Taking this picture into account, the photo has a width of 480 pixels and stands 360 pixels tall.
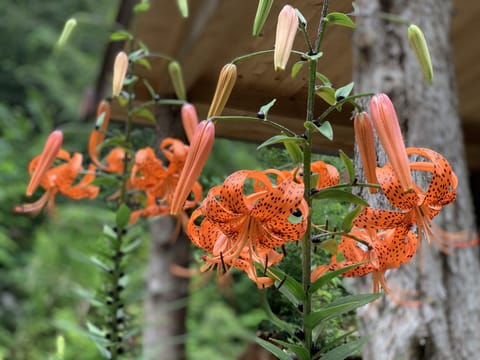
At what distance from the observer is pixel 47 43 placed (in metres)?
5.48

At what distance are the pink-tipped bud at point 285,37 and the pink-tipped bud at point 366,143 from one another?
0.08m

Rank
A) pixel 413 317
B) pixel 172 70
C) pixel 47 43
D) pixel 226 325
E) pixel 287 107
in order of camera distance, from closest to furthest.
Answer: pixel 287 107
pixel 172 70
pixel 413 317
pixel 226 325
pixel 47 43

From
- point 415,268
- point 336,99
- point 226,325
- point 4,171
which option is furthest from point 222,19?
point 226,325

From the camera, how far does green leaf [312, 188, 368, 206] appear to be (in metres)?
0.47

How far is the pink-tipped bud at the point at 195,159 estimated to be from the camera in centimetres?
50

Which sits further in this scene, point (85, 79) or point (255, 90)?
point (85, 79)

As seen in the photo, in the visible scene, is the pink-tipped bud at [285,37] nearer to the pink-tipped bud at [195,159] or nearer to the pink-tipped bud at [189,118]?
the pink-tipped bud at [195,159]

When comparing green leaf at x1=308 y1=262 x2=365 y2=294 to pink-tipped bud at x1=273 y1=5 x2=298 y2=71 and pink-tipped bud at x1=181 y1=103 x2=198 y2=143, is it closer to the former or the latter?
pink-tipped bud at x1=273 y1=5 x2=298 y2=71

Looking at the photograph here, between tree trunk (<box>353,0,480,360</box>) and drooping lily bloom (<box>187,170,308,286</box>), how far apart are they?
59 centimetres

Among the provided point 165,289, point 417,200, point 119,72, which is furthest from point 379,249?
point 165,289

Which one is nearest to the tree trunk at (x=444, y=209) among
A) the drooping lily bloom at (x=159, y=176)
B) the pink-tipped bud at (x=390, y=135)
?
the drooping lily bloom at (x=159, y=176)

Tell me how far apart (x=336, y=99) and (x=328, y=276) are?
5.3 inches

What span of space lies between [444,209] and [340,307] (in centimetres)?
84

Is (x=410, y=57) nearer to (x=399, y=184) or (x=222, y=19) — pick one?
(x=222, y=19)
